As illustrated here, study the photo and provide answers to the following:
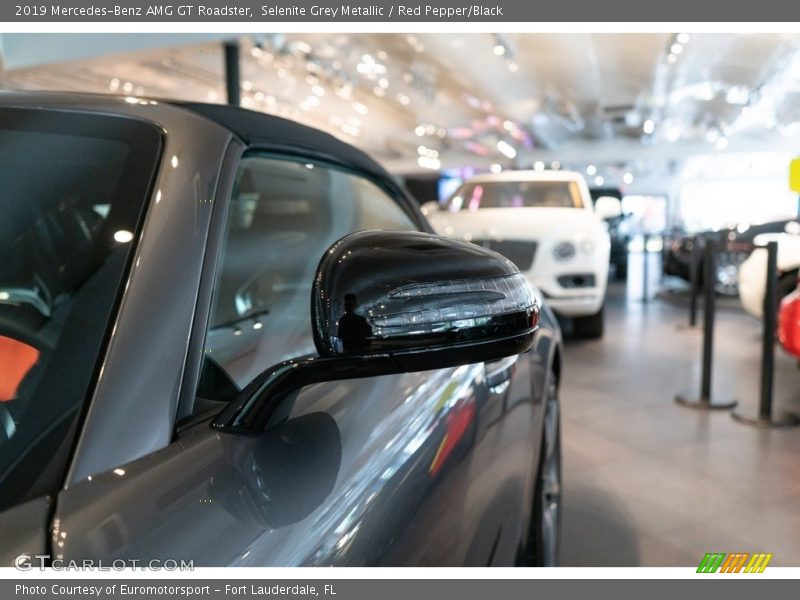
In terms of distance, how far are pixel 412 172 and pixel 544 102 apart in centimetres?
1177

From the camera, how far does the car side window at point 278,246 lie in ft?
5.02

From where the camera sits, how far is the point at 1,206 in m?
1.00

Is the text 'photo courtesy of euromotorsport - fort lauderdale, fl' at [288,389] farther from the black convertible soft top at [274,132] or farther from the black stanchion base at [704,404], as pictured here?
the black stanchion base at [704,404]

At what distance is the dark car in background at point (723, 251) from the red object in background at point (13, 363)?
401cm


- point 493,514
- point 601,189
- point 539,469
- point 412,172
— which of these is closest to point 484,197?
point 539,469

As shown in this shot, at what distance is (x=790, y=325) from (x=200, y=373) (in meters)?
→ 4.28

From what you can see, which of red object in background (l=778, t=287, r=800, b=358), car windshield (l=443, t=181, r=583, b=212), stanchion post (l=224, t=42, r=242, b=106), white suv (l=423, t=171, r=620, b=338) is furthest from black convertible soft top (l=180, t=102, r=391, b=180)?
stanchion post (l=224, t=42, r=242, b=106)

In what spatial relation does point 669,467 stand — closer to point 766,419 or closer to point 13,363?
point 766,419

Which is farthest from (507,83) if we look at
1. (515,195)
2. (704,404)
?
(704,404)

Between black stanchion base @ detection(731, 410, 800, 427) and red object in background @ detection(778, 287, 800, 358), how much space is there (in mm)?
389

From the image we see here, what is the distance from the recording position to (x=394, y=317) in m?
0.70
